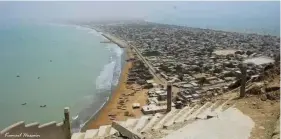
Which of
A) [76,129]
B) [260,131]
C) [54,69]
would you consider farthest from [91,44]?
[260,131]

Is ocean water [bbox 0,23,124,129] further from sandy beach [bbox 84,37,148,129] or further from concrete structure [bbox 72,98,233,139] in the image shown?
concrete structure [bbox 72,98,233,139]

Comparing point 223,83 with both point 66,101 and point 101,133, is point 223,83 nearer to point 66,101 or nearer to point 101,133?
point 66,101

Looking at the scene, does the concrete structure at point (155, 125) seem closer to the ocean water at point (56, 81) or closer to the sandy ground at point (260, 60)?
the ocean water at point (56, 81)

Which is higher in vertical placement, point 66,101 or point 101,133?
point 101,133

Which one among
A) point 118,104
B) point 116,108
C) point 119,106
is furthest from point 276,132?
point 118,104

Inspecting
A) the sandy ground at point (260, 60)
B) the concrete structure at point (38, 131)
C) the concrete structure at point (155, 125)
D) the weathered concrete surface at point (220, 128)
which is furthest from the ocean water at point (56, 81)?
the sandy ground at point (260, 60)

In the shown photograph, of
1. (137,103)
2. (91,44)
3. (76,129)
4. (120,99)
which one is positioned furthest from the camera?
(91,44)

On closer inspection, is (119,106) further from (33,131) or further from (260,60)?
(260,60)
